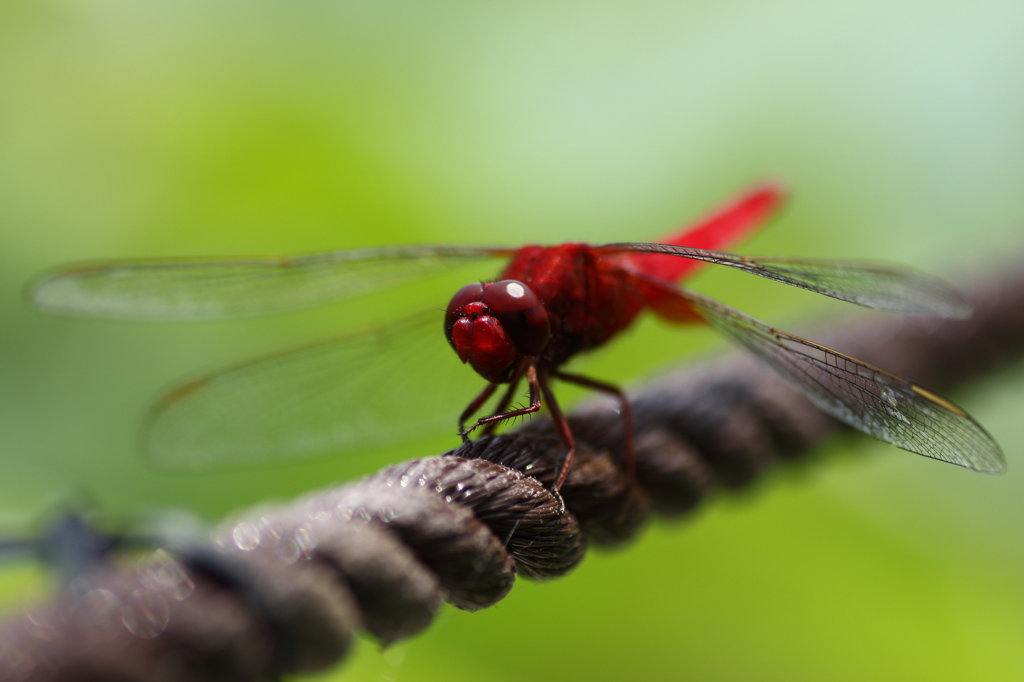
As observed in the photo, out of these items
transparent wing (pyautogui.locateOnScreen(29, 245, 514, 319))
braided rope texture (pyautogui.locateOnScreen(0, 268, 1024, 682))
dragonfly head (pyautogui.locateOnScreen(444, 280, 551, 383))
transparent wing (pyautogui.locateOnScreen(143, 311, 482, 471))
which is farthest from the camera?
transparent wing (pyautogui.locateOnScreen(143, 311, 482, 471))

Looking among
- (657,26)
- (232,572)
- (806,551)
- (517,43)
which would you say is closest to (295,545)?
(232,572)

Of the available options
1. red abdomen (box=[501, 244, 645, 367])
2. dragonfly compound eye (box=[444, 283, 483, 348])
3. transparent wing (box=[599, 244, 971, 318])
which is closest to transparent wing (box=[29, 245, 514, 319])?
red abdomen (box=[501, 244, 645, 367])

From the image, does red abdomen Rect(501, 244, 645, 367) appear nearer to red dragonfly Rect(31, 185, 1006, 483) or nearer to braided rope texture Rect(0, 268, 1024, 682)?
red dragonfly Rect(31, 185, 1006, 483)

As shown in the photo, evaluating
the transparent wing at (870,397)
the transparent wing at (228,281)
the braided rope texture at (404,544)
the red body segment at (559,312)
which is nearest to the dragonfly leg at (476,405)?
the red body segment at (559,312)

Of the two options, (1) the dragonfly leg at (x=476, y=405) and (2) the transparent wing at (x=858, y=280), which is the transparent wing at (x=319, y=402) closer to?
(1) the dragonfly leg at (x=476, y=405)

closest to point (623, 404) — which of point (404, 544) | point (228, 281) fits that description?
point (404, 544)

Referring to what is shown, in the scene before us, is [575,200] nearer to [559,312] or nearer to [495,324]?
[559,312]
